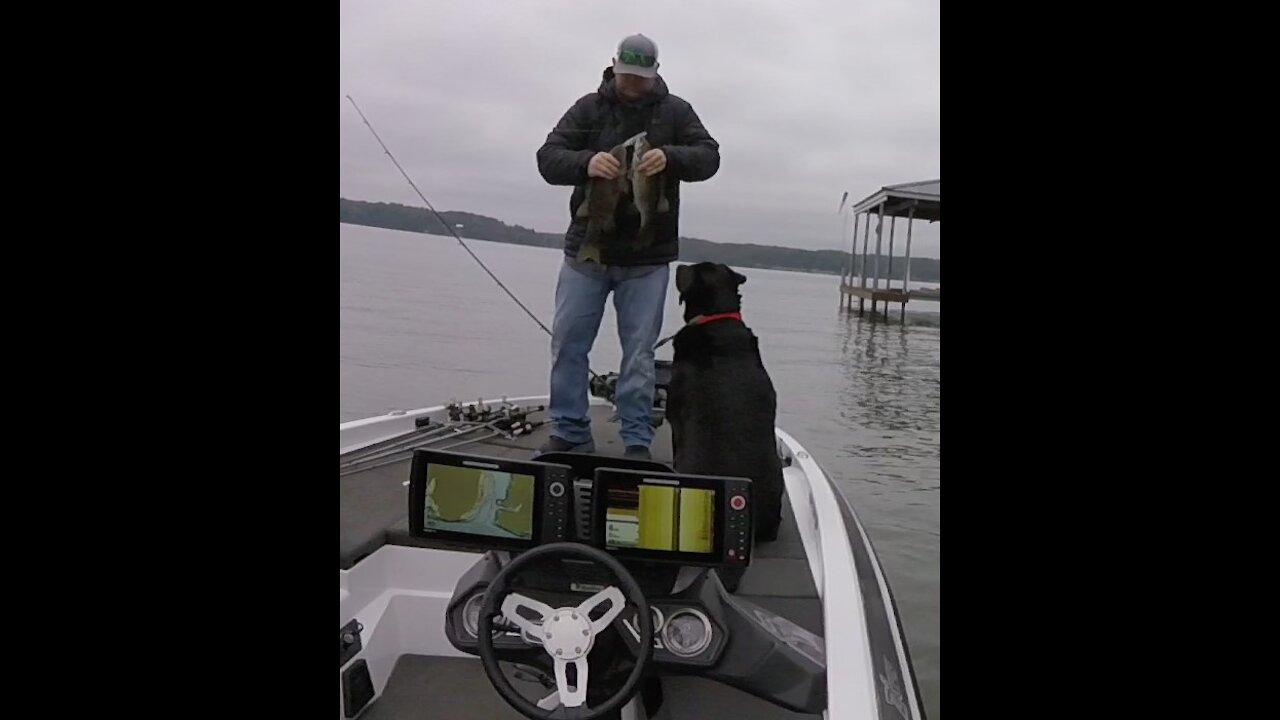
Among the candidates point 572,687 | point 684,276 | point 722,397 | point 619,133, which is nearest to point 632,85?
point 619,133

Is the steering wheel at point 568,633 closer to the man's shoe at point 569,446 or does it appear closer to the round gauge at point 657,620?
the round gauge at point 657,620

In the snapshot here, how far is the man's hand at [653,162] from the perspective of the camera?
5.67ft

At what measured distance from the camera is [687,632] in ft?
4.03

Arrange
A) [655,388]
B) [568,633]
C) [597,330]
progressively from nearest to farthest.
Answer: [568,633] → [597,330] → [655,388]

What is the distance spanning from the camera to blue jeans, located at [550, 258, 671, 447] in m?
1.95

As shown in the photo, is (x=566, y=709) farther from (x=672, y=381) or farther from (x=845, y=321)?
(x=845, y=321)

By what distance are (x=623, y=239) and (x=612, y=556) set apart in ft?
2.96

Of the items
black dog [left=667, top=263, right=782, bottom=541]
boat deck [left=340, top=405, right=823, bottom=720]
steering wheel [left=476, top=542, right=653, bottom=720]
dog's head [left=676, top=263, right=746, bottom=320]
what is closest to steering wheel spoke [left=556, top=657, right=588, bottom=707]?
steering wheel [left=476, top=542, right=653, bottom=720]

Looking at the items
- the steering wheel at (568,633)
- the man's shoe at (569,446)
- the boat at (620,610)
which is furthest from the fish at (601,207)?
the steering wheel at (568,633)

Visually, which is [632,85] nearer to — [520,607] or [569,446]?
[569,446]

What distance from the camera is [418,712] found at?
65.3 inches

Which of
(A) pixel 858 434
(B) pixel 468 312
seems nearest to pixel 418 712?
(B) pixel 468 312
